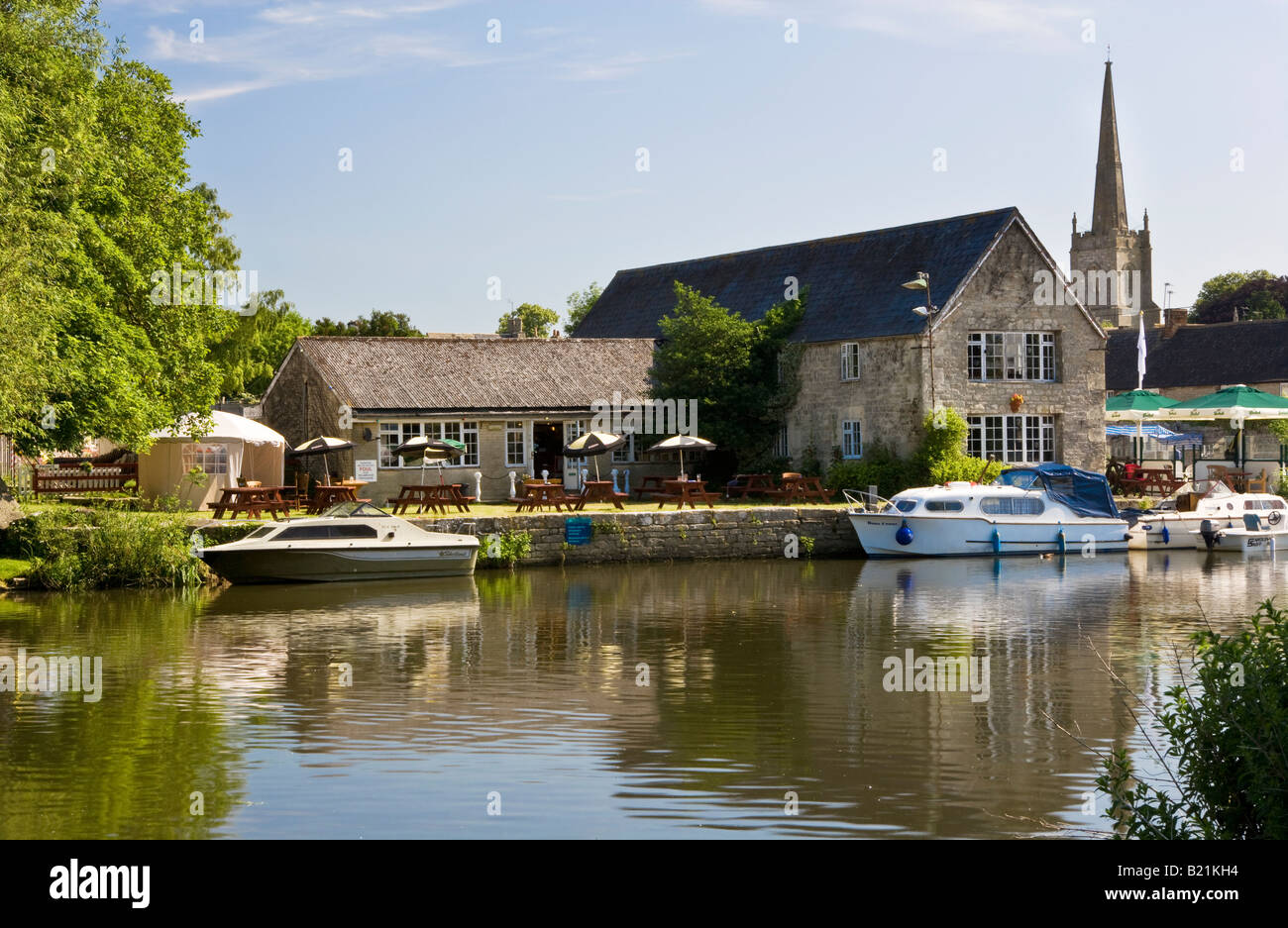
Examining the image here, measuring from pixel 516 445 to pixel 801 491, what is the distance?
7732 millimetres

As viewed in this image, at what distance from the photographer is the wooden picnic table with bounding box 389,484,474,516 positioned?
1237 inches

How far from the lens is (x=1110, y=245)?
98125 millimetres

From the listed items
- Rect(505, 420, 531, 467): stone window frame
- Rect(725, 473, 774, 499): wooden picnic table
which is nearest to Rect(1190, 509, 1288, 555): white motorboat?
Rect(725, 473, 774, 499): wooden picnic table

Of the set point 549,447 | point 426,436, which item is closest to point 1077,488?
point 549,447

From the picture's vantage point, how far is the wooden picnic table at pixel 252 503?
96.7 ft

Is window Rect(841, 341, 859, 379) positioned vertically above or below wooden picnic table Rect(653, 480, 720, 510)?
above

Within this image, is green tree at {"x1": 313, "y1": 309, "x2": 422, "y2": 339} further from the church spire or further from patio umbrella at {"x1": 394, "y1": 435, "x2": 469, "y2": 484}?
the church spire

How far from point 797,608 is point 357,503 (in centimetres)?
987

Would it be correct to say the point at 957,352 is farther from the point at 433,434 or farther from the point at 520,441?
the point at 433,434

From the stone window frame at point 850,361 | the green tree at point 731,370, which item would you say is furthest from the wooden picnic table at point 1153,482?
the green tree at point 731,370

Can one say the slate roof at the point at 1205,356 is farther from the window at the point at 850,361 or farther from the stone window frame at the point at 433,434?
the stone window frame at the point at 433,434

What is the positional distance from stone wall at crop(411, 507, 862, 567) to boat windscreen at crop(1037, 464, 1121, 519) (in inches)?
191

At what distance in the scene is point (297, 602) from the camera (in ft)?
79.8
